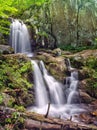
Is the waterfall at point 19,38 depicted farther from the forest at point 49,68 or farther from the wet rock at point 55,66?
the wet rock at point 55,66

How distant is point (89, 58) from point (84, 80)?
230cm

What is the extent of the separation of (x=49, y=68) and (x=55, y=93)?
5.25ft

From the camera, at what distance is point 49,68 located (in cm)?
1256

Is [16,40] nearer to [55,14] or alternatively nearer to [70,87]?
[55,14]

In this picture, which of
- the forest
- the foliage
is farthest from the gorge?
the foliage

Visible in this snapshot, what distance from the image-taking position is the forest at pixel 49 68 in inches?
297

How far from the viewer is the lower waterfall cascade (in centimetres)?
1041

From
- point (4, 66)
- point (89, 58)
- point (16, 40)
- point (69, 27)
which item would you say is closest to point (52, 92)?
point (4, 66)

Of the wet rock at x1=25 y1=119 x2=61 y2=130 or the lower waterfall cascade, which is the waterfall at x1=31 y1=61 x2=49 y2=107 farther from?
the wet rock at x1=25 y1=119 x2=61 y2=130

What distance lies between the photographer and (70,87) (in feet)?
39.2

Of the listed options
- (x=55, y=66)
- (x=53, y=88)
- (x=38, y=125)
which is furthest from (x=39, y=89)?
(x=38, y=125)

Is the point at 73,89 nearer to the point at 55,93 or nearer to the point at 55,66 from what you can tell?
the point at 55,93

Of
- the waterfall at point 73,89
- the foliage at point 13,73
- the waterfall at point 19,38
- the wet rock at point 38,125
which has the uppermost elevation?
the waterfall at point 19,38

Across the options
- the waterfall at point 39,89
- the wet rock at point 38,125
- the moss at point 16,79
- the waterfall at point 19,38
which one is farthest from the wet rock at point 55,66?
the wet rock at point 38,125
